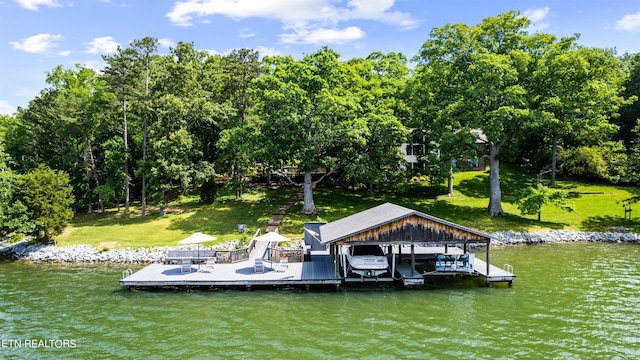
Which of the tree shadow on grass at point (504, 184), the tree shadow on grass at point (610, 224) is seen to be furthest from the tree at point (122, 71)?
the tree shadow on grass at point (610, 224)

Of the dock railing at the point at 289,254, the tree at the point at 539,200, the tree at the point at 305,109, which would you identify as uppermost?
the tree at the point at 305,109

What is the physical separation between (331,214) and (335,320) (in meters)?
23.3

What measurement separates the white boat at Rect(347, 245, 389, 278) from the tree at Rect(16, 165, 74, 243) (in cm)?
2523

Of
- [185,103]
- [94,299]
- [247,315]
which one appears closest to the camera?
[247,315]

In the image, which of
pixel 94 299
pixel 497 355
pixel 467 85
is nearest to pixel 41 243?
pixel 94 299

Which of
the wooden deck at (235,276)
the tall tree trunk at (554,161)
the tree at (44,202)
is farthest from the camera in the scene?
the tall tree trunk at (554,161)

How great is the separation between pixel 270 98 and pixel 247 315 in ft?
82.3

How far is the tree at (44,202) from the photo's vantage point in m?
33.9

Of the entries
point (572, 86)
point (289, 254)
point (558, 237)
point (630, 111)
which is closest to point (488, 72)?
point (572, 86)

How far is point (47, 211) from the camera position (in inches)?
1352

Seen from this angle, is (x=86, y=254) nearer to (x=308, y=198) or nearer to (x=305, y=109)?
(x=308, y=198)

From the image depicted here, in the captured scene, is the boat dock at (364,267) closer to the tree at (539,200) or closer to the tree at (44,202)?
the tree at (44,202)

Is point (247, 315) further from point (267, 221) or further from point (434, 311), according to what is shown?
point (267, 221)

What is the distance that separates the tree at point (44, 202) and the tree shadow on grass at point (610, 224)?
44.4 metres
